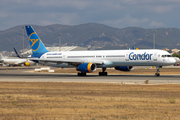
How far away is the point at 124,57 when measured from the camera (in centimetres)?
5034

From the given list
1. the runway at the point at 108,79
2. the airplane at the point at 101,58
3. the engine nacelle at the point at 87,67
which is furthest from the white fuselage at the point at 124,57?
the runway at the point at 108,79

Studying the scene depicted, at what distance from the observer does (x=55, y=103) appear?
19656 millimetres

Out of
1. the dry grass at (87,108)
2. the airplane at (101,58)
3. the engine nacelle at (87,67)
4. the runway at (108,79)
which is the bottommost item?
the dry grass at (87,108)

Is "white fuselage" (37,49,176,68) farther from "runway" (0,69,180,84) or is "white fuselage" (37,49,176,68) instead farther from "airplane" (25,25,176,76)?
"runway" (0,69,180,84)

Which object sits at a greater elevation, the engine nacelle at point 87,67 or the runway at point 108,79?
the engine nacelle at point 87,67

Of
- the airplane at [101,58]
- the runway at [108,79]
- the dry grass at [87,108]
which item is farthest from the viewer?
the airplane at [101,58]

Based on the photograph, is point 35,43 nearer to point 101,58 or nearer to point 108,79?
point 101,58

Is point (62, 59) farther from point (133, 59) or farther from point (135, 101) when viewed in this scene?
point (135, 101)

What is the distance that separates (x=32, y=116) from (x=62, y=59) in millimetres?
43348

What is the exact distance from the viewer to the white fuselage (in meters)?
48.3

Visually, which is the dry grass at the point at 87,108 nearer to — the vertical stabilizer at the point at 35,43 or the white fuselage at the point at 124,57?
the white fuselage at the point at 124,57

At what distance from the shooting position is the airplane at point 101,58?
159 ft

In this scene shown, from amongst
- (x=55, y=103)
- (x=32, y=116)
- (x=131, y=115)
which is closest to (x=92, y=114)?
(x=131, y=115)

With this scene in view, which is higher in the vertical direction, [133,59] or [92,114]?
[133,59]
